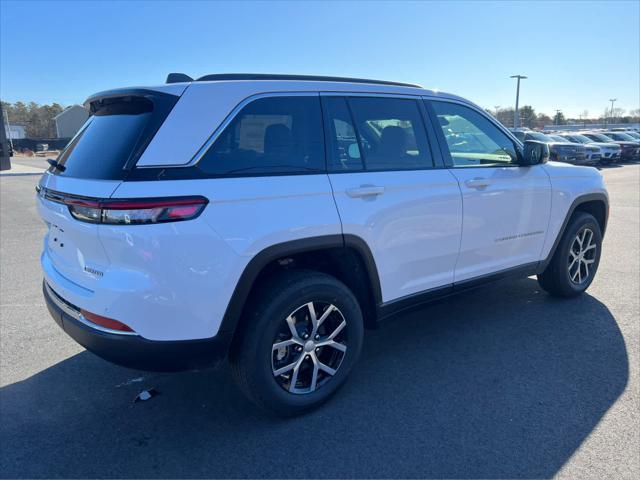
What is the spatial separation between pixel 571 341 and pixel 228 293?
2.92 meters

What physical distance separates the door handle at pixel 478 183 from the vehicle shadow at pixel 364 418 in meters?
1.27

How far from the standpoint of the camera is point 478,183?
3.70 meters

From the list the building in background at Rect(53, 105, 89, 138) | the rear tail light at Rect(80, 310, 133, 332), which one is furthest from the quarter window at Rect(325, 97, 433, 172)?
the building in background at Rect(53, 105, 89, 138)

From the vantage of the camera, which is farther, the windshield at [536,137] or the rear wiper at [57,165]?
the windshield at [536,137]

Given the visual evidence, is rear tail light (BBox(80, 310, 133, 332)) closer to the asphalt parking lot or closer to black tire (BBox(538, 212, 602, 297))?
the asphalt parking lot

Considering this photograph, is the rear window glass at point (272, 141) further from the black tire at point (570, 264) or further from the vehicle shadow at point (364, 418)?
the black tire at point (570, 264)

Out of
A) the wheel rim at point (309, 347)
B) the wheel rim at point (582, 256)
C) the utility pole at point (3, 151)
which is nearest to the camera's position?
the wheel rim at point (309, 347)

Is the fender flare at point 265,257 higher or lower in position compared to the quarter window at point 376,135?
lower

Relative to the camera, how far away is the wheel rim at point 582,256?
4.78 meters

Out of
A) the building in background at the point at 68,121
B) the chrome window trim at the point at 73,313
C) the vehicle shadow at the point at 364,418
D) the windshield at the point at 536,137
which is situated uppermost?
the building in background at the point at 68,121

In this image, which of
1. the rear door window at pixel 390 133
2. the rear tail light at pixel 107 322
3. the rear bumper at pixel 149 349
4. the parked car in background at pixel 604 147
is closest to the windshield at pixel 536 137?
the parked car in background at pixel 604 147

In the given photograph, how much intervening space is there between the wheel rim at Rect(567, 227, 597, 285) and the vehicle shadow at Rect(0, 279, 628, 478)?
2.99ft

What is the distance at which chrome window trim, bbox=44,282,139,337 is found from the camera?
2467mm

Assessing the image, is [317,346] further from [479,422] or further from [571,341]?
[571,341]
